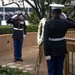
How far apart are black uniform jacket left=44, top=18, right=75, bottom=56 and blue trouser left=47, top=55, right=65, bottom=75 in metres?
0.14

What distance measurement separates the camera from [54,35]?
236 inches

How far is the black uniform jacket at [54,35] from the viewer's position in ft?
19.4

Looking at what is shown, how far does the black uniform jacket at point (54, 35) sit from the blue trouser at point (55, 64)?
14cm

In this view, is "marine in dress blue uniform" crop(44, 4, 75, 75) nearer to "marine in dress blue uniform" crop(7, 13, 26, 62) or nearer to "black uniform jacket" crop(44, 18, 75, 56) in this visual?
"black uniform jacket" crop(44, 18, 75, 56)

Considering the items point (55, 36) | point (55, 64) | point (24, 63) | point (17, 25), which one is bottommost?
point (24, 63)

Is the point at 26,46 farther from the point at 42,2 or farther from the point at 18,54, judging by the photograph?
the point at 18,54

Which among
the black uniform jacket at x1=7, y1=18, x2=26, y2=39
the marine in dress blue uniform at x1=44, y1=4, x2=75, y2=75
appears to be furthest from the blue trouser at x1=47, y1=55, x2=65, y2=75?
the black uniform jacket at x1=7, y1=18, x2=26, y2=39

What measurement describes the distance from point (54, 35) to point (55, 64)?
578mm

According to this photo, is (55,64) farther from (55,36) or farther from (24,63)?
(24,63)

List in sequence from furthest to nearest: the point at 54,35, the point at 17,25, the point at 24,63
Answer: the point at 17,25 → the point at 24,63 → the point at 54,35

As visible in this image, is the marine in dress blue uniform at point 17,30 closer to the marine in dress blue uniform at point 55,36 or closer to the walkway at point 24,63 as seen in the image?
the walkway at point 24,63

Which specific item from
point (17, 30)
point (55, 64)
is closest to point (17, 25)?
point (17, 30)

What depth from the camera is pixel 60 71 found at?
20.5ft

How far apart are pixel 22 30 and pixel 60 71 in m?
4.64
